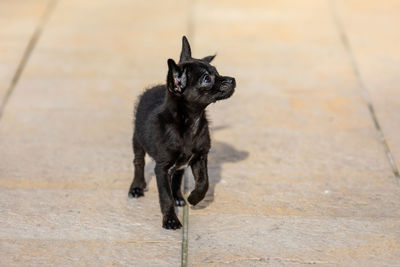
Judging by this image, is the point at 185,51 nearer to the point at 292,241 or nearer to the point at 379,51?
the point at 292,241

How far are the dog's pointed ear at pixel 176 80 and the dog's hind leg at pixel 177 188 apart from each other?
101cm

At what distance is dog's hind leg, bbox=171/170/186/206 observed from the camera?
7523 millimetres

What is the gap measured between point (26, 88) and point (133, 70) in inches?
57.1

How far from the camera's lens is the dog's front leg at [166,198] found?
22.8ft

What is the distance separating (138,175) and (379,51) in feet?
17.2

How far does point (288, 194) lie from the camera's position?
7.75 meters

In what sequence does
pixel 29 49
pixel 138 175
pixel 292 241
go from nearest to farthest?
pixel 292 241 < pixel 138 175 < pixel 29 49

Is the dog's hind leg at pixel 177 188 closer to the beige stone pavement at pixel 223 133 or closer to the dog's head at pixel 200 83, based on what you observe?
the beige stone pavement at pixel 223 133

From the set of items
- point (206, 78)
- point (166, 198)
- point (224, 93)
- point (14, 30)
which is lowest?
point (14, 30)

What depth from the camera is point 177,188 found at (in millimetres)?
7594

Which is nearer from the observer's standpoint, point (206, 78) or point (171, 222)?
point (206, 78)

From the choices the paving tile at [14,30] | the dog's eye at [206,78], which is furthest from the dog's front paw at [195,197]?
the paving tile at [14,30]

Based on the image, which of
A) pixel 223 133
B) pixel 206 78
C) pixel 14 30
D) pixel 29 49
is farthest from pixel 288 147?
pixel 14 30

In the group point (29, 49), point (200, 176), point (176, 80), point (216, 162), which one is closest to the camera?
point (176, 80)
